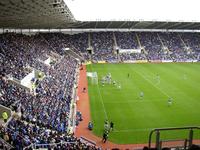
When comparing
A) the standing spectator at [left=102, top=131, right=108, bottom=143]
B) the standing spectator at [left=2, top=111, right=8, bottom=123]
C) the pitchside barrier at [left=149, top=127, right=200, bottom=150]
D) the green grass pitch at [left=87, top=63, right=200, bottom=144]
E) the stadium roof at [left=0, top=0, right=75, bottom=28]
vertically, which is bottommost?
the standing spectator at [left=102, top=131, right=108, bottom=143]

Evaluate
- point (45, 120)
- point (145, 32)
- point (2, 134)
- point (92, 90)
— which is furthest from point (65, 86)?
point (145, 32)

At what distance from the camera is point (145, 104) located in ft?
107

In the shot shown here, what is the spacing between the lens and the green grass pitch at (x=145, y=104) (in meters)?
25.2

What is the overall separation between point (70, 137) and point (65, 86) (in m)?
15.9

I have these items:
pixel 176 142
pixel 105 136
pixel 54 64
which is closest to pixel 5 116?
pixel 105 136

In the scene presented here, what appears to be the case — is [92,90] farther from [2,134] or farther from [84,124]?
[2,134]

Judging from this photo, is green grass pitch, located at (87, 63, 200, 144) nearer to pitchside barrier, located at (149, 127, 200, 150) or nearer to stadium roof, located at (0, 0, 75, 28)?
stadium roof, located at (0, 0, 75, 28)

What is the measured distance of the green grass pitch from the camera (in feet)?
82.8

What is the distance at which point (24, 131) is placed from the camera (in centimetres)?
1825

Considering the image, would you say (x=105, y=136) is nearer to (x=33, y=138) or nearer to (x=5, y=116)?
(x=33, y=138)

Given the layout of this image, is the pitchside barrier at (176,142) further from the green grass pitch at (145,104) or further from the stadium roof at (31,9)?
the stadium roof at (31,9)

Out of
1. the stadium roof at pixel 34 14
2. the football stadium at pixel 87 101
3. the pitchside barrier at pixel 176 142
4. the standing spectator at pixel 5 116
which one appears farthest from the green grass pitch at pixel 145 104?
the pitchside barrier at pixel 176 142

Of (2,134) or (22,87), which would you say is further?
(22,87)

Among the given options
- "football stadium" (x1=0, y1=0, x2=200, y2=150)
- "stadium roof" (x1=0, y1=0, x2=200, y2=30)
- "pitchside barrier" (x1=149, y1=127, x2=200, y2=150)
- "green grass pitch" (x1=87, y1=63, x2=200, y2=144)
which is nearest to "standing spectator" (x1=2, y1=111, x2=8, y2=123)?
"football stadium" (x1=0, y1=0, x2=200, y2=150)
